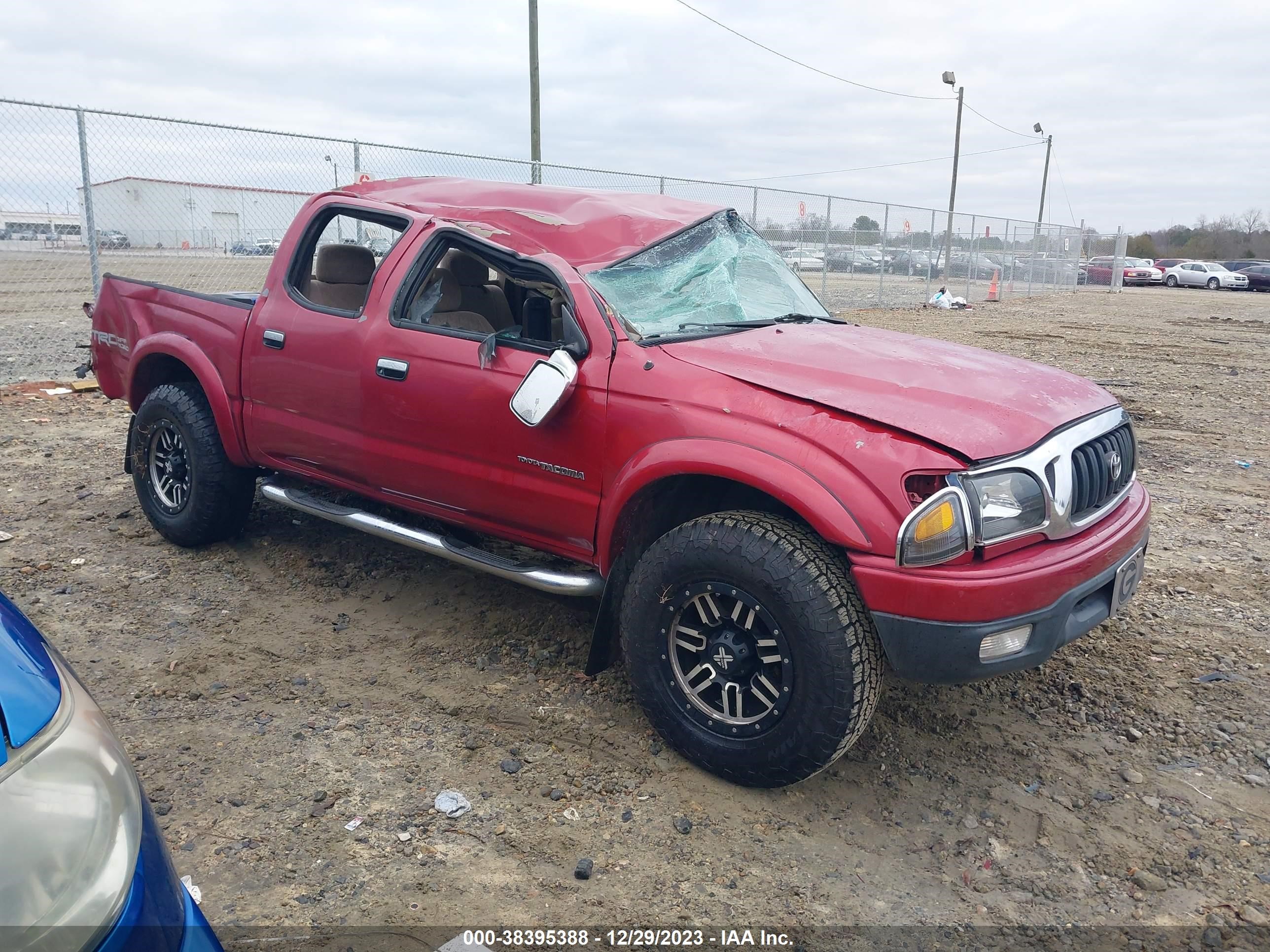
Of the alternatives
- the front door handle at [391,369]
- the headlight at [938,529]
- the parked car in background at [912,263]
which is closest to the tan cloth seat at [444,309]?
the front door handle at [391,369]

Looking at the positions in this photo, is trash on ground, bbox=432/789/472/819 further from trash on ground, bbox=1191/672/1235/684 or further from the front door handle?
trash on ground, bbox=1191/672/1235/684

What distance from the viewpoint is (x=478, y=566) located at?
144 inches

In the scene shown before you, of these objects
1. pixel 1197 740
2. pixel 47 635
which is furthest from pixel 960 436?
pixel 47 635

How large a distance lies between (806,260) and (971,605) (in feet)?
61.0

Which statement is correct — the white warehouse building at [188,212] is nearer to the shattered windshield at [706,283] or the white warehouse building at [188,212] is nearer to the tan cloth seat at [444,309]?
the tan cloth seat at [444,309]

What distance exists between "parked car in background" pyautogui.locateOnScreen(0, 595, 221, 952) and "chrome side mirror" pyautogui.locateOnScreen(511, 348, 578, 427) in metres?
1.92

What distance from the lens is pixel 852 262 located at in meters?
22.3

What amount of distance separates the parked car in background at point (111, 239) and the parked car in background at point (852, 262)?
14.7 meters

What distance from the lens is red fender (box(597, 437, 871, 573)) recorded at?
2744mm

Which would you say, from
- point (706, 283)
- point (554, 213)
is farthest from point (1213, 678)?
point (554, 213)

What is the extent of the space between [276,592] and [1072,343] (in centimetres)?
1409

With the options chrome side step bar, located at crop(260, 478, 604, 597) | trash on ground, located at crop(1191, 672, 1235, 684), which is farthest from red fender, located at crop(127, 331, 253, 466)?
trash on ground, located at crop(1191, 672, 1235, 684)

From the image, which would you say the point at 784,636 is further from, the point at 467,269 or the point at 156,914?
the point at 467,269

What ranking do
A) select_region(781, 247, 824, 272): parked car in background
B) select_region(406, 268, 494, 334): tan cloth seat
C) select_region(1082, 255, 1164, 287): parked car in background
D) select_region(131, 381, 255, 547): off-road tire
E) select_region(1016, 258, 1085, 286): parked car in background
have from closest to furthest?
select_region(406, 268, 494, 334): tan cloth seat
select_region(131, 381, 255, 547): off-road tire
select_region(781, 247, 824, 272): parked car in background
select_region(1016, 258, 1085, 286): parked car in background
select_region(1082, 255, 1164, 287): parked car in background
